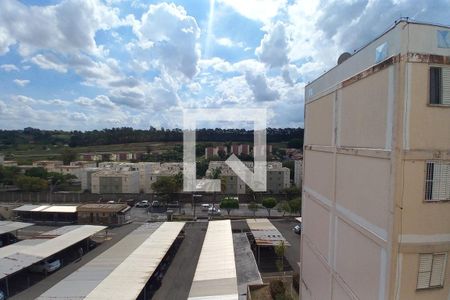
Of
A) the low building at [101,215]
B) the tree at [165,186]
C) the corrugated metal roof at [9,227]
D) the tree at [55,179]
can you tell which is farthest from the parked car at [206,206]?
the tree at [55,179]

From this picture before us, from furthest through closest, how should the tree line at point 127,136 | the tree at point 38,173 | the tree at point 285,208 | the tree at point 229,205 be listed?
the tree line at point 127,136
the tree at point 38,173
the tree at point 229,205
the tree at point 285,208

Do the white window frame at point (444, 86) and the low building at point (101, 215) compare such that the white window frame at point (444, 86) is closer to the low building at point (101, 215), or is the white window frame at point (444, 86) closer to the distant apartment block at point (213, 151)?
the low building at point (101, 215)

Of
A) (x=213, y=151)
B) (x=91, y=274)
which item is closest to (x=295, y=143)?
(x=213, y=151)

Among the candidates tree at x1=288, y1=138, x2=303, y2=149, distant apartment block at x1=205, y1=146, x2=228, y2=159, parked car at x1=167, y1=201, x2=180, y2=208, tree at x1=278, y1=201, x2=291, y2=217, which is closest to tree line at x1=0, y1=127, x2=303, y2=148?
tree at x1=288, y1=138, x2=303, y2=149

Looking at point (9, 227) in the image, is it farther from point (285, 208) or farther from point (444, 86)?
point (444, 86)

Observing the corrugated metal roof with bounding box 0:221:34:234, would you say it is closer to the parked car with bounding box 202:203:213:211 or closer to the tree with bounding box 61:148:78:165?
the parked car with bounding box 202:203:213:211
